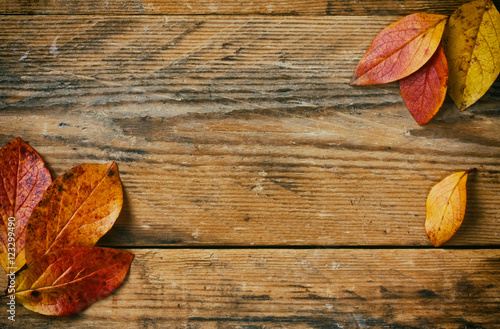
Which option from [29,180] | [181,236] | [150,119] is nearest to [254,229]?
[181,236]

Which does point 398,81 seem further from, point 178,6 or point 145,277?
point 145,277

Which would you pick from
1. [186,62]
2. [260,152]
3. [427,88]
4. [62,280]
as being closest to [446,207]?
[427,88]

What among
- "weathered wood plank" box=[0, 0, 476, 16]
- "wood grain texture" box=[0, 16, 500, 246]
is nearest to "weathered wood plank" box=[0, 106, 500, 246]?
"wood grain texture" box=[0, 16, 500, 246]

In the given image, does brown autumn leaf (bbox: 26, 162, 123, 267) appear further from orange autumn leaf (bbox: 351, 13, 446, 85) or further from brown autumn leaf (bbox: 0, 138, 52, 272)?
orange autumn leaf (bbox: 351, 13, 446, 85)

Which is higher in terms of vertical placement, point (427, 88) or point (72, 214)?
point (427, 88)

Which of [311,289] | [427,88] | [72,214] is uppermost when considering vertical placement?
[427,88]

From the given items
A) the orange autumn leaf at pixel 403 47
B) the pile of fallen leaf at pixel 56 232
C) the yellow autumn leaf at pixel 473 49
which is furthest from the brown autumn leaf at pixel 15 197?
the yellow autumn leaf at pixel 473 49

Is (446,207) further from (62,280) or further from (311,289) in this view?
(62,280)

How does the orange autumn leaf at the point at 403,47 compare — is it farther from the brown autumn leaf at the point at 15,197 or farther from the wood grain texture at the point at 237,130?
the brown autumn leaf at the point at 15,197
